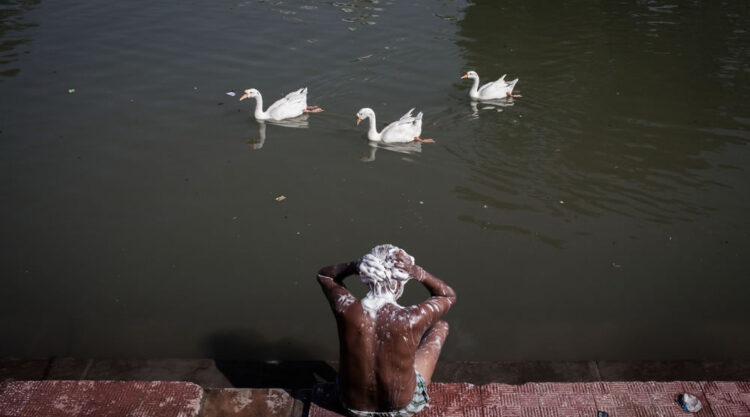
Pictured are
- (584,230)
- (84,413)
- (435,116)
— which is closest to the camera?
(84,413)

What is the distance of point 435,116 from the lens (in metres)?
10.3

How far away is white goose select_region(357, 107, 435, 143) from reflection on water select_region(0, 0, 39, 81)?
7164 millimetres

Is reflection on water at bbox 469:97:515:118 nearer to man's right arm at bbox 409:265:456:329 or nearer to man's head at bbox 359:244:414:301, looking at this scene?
man's right arm at bbox 409:265:456:329

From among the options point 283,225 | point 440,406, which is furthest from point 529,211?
point 440,406

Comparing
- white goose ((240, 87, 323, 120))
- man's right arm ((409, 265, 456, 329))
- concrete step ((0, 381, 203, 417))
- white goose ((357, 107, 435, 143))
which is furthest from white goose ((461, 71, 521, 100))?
concrete step ((0, 381, 203, 417))

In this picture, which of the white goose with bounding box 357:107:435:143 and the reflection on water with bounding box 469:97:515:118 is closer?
the white goose with bounding box 357:107:435:143

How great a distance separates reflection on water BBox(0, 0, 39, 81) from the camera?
1178 cm

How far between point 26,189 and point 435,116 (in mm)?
6264

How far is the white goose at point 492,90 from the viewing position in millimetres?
10361

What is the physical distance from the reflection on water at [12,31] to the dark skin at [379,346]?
10.7m

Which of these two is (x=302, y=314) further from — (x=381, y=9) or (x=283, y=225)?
(x=381, y=9)

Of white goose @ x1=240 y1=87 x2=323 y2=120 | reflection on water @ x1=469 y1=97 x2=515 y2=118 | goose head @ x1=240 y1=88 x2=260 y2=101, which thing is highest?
goose head @ x1=240 y1=88 x2=260 y2=101

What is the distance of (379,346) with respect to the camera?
3607 mm

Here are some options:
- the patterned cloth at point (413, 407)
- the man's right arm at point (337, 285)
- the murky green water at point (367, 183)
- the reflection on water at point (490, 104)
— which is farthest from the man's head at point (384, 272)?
the reflection on water at point (490, 104)
